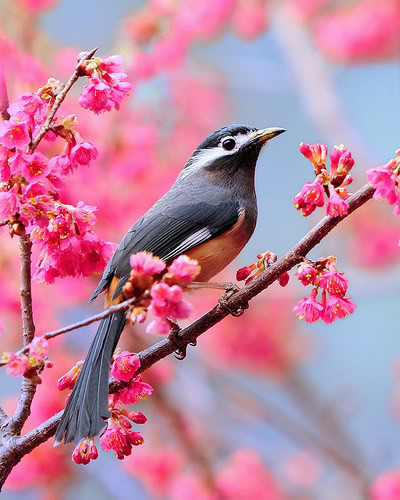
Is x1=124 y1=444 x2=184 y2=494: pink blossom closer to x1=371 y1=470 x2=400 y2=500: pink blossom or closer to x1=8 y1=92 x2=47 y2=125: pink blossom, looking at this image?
x1=371 y1=470 x2=400 y2=500: pink blossom

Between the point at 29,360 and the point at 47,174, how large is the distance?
0.40 m

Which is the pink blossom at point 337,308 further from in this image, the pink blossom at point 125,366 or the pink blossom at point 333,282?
the pink blossom at point 125,366

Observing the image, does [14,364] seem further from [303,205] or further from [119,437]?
[303,205]

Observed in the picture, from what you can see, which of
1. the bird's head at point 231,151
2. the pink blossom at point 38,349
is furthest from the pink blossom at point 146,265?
the bird's head at point 231,151

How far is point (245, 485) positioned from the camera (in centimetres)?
346

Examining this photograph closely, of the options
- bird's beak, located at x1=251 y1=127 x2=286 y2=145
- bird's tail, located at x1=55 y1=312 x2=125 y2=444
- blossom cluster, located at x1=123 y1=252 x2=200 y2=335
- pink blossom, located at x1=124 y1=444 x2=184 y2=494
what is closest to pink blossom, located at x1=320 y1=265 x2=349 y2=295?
blossom cluster, located at x1=123 y1=252 x2=200 y2=335

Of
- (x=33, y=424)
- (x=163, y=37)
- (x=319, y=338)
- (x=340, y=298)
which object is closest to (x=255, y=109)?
(x=319, y=338)

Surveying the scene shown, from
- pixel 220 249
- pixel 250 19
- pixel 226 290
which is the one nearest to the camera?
pixel 226 290

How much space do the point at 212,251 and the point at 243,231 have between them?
15 cm

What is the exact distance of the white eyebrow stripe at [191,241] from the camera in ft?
6.87

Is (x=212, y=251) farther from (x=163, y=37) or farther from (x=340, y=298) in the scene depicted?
(x=163, y=37)

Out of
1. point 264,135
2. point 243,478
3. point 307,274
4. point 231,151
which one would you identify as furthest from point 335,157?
point 243,478

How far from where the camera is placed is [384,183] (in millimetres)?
1462

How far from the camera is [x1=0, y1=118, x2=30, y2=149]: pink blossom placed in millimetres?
1505
